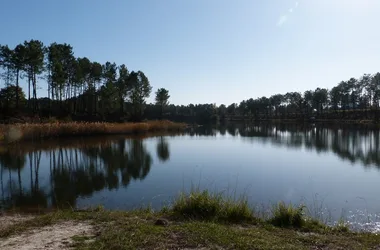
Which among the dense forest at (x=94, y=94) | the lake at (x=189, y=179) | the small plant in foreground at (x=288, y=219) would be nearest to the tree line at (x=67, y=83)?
the dense forest at (x=94, y=94)

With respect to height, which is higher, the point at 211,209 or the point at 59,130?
the point at 59,130

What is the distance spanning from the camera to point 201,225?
201 inches

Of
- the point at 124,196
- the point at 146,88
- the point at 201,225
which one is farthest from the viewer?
the point at 146,88

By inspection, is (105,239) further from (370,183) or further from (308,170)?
(308,170)

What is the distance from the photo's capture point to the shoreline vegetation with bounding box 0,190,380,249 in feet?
14.1

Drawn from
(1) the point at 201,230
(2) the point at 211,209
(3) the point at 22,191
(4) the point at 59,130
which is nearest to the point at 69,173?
(3) the point at 22,191

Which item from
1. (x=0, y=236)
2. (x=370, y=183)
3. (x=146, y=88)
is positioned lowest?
(x=370, y=183)

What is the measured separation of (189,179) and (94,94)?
42.5 m

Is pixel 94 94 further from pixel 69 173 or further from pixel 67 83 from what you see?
pixel 69 173

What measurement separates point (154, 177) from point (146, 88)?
44243 mm

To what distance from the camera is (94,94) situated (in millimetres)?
50562

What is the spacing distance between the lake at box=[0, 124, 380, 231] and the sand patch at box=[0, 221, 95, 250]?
2.74 metres

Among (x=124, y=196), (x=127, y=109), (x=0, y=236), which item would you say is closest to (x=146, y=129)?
(x=127, y=109)

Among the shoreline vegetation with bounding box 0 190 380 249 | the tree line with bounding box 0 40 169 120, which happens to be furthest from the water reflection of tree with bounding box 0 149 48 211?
the tree line with bounding box 0 40 169 120
